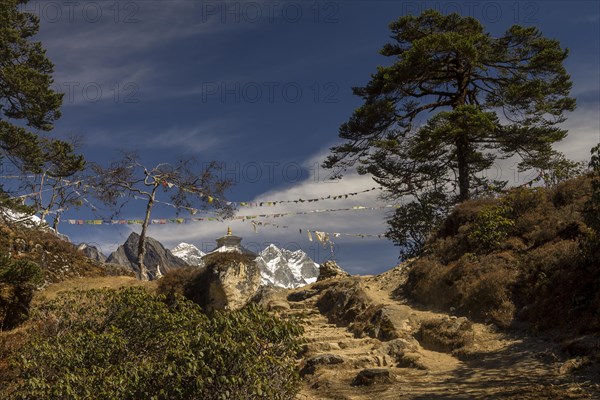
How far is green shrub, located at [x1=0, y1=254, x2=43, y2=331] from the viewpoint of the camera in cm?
1564

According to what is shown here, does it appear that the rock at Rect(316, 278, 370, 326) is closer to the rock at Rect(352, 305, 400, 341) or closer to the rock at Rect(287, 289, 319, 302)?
the rock at Rect(352, 305, 400, 341)

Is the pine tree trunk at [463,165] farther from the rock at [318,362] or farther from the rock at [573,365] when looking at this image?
the rock at [573,365]

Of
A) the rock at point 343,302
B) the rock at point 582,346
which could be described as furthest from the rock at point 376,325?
the rock at point 582,346

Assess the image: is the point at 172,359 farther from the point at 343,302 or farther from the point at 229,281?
the point at 229,281

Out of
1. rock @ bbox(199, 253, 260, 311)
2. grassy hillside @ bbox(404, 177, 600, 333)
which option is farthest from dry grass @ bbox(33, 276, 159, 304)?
grassy hillside @ bbox(404, 177, 600, 333)

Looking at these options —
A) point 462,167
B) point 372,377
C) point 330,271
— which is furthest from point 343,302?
point 462,167

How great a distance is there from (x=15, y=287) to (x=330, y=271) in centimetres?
1540

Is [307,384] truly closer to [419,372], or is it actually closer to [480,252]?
[419,372]

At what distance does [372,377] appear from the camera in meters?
11.1

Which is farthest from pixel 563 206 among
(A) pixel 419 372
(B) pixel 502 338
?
(A) pixel 419 372

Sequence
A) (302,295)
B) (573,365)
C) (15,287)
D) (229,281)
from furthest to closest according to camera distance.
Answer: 1. (302,295)
2. (229,281)
3. (15,287)
4. (573,365)

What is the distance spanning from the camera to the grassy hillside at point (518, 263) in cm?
1265

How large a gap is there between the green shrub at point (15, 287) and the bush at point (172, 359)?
20.0ft

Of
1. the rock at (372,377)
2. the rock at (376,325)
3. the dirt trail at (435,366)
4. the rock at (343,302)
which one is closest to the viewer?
the dirt trail at (435,366)
